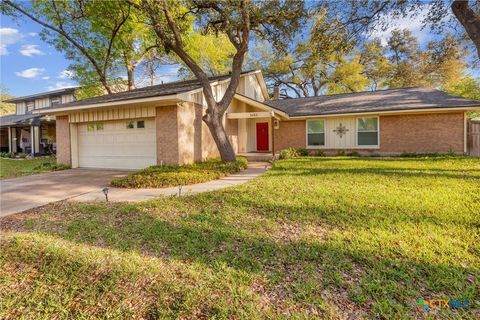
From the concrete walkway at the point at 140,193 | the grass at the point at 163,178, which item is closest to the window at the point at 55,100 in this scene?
the grass at the point at 163,178

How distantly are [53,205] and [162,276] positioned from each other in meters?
4.24

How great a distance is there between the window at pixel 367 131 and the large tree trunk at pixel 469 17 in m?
6.19

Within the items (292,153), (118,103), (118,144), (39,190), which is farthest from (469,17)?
(39,190)

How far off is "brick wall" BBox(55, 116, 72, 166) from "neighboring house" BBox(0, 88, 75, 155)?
25.6ft

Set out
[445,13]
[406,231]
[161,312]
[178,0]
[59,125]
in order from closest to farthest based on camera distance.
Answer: [161,312], [406,231], [445,13], [178,0], [59,125]

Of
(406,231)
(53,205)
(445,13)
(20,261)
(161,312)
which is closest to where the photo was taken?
(161,312)

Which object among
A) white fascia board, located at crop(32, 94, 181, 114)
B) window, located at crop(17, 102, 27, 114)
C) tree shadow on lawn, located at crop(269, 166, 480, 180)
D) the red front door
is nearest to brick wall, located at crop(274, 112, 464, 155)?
the red front door

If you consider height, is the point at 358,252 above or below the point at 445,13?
below

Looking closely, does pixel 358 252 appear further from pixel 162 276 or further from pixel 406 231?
pixel 162 276

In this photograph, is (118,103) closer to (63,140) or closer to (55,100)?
(63,140)

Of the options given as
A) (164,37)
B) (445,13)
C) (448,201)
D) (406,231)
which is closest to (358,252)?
(406,231)

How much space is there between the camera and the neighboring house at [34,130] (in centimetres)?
1981

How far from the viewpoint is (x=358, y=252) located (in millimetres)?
3238

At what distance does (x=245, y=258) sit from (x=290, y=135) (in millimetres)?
13495
